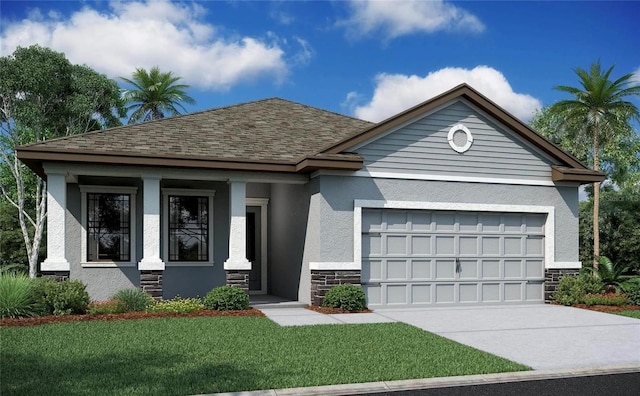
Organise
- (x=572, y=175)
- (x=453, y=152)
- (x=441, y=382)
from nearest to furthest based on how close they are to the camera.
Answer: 1. (x=441, y=382)
2. (x=453, y=152)
3. (x=572, y=175)

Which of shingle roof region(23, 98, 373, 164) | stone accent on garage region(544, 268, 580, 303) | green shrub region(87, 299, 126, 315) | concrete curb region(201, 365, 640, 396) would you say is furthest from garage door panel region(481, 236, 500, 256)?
green shrub region(87, 299, 126, 315)

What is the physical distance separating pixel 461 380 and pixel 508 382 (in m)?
0.60

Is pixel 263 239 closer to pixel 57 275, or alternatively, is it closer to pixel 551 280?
pixel 57 275

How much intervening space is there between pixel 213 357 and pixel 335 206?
6433 mm

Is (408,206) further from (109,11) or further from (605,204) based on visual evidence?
(605,204)

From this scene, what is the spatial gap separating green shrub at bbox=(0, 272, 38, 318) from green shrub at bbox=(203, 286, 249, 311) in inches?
139

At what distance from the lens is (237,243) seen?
13.8 m

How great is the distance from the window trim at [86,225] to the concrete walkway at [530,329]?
4.17 m

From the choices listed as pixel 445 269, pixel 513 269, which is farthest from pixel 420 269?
pixel 513 269

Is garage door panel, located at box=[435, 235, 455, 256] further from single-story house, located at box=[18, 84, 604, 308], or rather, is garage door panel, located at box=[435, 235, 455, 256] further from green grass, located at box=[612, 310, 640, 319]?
green grass, located at box=[612, 310, 640, 319]

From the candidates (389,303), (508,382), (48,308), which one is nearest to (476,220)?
(389,303)

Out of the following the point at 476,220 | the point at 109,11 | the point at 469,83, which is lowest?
the point at 476,220

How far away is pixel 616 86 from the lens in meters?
24.0

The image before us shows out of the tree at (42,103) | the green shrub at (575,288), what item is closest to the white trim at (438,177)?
the green shrub at (575,288)
